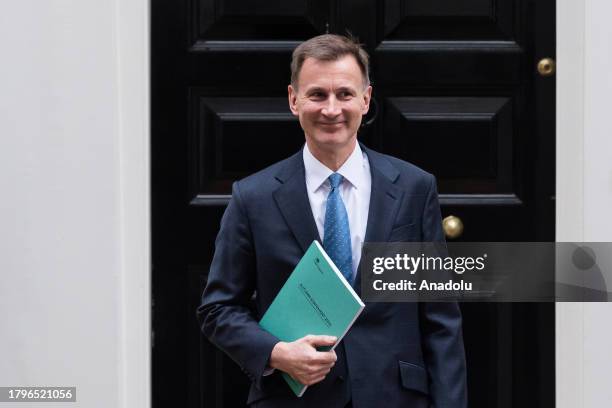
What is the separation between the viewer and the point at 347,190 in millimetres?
3254

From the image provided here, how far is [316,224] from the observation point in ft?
10.5

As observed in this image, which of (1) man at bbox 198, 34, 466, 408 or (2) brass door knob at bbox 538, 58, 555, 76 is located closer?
(1) man at bbox 198, 34, 466, 408

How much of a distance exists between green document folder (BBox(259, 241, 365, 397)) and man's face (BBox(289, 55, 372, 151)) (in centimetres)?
37

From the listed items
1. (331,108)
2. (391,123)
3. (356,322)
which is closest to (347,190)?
(331,108)

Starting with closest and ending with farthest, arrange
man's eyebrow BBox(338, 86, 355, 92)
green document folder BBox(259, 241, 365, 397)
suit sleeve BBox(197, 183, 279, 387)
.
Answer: green document folder BBox(259, 241, 365, 397) → suit sleeve BBox(197, 183, 279, 387) → man's eyebrow BBox(338, 86, 355, 92)

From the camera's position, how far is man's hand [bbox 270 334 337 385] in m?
2.93
